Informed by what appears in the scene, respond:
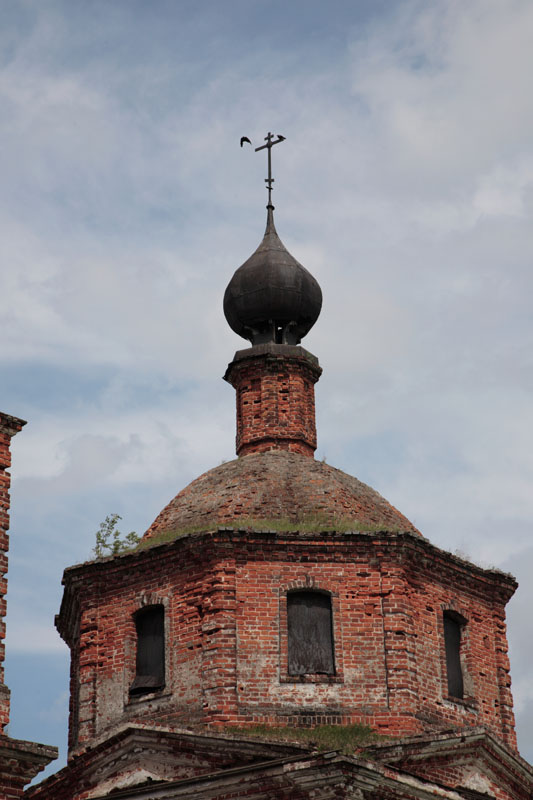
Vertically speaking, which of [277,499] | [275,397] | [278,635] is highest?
[275,397]

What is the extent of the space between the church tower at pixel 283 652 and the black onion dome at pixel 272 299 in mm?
2975

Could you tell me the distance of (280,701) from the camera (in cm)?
2114

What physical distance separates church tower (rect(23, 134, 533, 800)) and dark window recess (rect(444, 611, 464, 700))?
0.12 feet

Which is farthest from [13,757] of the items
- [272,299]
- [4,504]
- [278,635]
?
[272,299]

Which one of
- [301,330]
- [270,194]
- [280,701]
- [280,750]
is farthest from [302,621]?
[270,194]

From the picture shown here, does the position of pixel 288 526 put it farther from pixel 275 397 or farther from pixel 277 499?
pixel 275 397

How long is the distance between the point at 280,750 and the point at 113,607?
4272mm

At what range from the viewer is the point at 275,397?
25.9m

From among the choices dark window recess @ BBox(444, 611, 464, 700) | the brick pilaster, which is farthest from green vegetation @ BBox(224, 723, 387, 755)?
the brick pilaster

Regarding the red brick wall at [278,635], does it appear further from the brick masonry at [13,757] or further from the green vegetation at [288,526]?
→ the brick masonry at [13,757]

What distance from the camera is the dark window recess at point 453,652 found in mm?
22656

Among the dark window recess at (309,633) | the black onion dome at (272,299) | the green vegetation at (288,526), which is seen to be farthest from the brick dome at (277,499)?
the black onion dome at (272,299)

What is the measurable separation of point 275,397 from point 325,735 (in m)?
7.02

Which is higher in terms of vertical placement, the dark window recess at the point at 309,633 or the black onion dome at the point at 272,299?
the black onion dome at the point at 272,299
